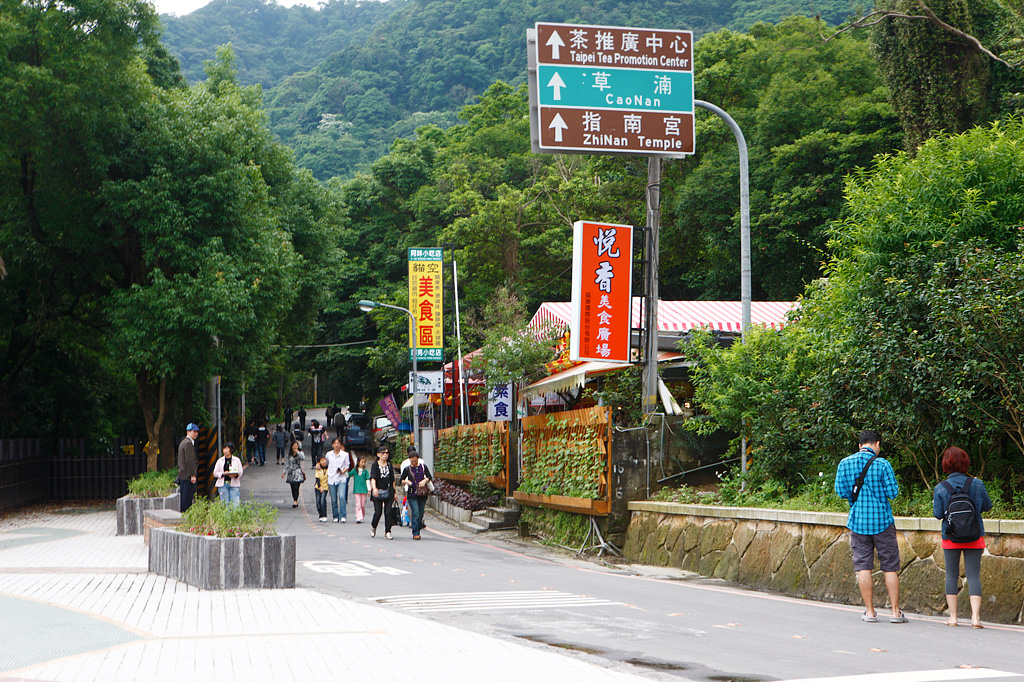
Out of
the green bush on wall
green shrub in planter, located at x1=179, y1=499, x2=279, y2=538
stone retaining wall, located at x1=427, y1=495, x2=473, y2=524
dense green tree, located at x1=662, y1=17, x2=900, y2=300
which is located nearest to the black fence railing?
stone retaining wall, located at x1=427, y1=495, x2=473, y2=524

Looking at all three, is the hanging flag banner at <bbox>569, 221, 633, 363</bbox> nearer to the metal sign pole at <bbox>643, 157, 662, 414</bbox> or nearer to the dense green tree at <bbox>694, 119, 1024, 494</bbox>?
the metal sign pole at <bbox>643, 157, 662, 414</bbox>

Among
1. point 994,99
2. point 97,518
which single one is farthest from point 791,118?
point 97,518

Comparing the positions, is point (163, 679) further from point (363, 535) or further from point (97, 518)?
point (97, 518)

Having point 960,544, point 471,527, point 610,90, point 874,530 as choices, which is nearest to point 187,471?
point 471,527

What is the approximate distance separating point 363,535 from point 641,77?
10.3 metres

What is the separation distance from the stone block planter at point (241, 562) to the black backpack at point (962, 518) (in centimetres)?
684

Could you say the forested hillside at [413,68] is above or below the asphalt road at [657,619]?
above

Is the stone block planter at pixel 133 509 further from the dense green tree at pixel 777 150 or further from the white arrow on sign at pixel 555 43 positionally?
the dense green tree at pixel 777 150

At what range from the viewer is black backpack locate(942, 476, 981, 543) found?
857 cm

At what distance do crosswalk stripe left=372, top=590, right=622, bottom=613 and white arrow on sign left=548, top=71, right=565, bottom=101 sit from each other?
7.41 m

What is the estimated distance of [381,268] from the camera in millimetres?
50219

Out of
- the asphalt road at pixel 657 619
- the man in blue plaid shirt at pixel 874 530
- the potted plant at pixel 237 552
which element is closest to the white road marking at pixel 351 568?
the asphalt road at pixel 657 619

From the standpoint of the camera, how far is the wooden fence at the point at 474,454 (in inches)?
947

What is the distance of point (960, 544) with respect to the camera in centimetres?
866
